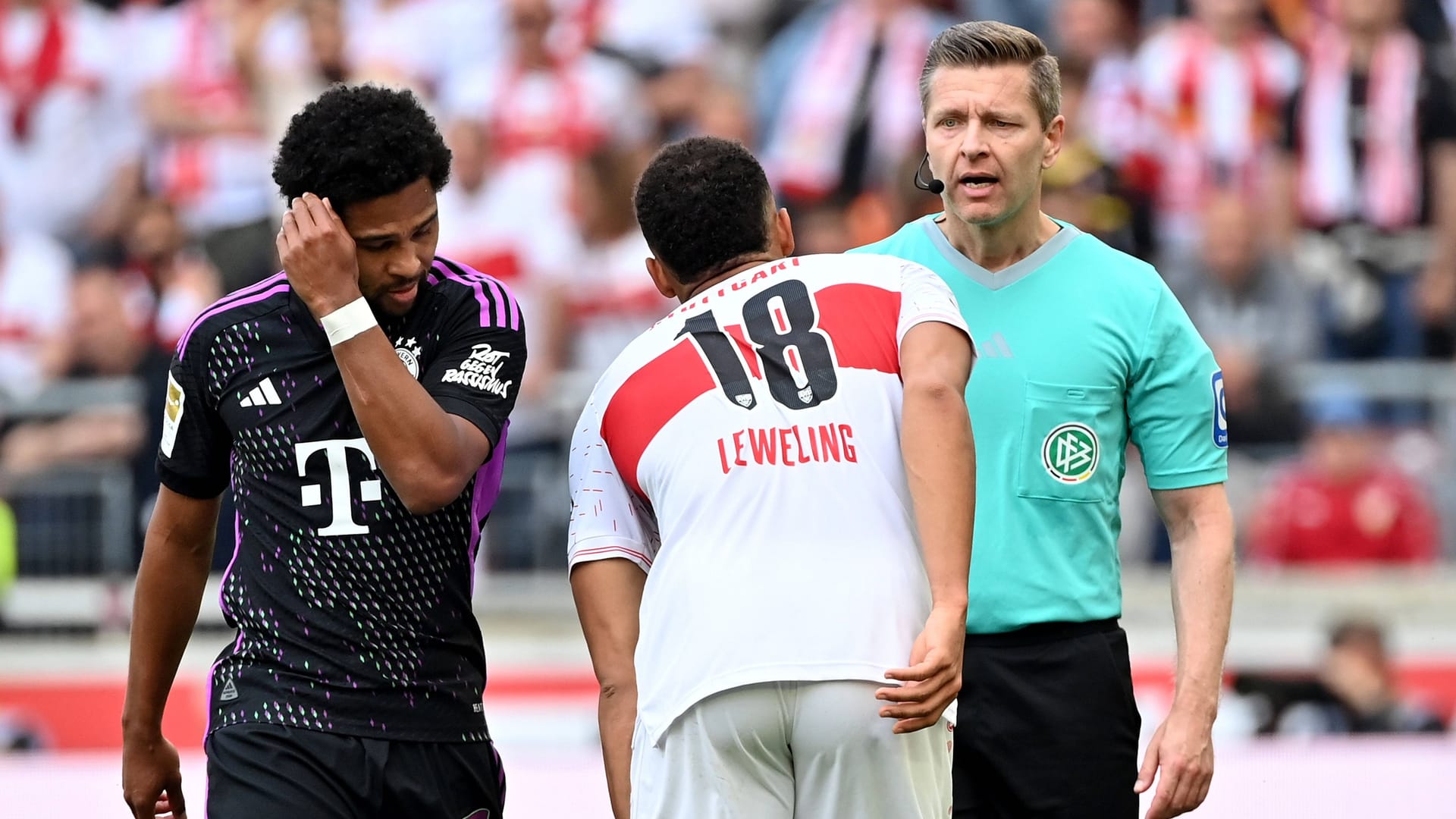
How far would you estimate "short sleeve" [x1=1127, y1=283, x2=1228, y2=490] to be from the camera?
3977 mm

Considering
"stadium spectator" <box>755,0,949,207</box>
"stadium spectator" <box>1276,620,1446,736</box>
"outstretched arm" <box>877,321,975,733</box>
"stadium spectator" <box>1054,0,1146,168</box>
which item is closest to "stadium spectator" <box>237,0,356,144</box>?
"stadium spectator" <box>755,0,949,207</box>

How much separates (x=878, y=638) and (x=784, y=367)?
0.51 meters

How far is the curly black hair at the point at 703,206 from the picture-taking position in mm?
3443

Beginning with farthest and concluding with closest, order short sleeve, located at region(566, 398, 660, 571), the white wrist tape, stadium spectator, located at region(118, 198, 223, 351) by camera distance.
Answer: stadium spectator, located at region(118, 198, 223, 351)
short sleeve, located at region(566, 398, 660, 571)
the white wrist tape

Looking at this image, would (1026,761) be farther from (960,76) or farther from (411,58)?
(411,58)

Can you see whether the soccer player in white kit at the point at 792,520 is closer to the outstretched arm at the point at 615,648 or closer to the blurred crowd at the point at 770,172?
the outstretched arm at the point at 615,648

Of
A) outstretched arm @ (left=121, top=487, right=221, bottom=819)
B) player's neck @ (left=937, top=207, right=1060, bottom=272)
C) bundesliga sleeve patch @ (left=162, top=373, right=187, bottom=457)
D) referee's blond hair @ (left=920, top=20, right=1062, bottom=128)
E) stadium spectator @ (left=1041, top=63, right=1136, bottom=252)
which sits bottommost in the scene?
outstretched arm @ (left=121, top=487, right=221, bottom=819)

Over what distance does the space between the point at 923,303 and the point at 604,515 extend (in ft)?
2.46

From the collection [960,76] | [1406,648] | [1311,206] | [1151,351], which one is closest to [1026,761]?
[1151,351]

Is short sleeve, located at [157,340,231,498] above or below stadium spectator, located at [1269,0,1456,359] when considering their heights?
below

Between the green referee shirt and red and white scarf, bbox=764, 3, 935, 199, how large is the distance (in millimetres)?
6105

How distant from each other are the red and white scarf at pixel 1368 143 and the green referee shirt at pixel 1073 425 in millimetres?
6486

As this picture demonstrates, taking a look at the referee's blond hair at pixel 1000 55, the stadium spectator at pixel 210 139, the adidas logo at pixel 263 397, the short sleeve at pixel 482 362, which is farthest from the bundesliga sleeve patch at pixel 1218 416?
the stadium spectator at pixel 210 139

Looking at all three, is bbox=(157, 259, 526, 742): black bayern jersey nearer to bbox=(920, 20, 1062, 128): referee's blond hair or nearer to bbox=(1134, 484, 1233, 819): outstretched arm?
bbox=(920, 20, 1062, 128): referee's blond hair
